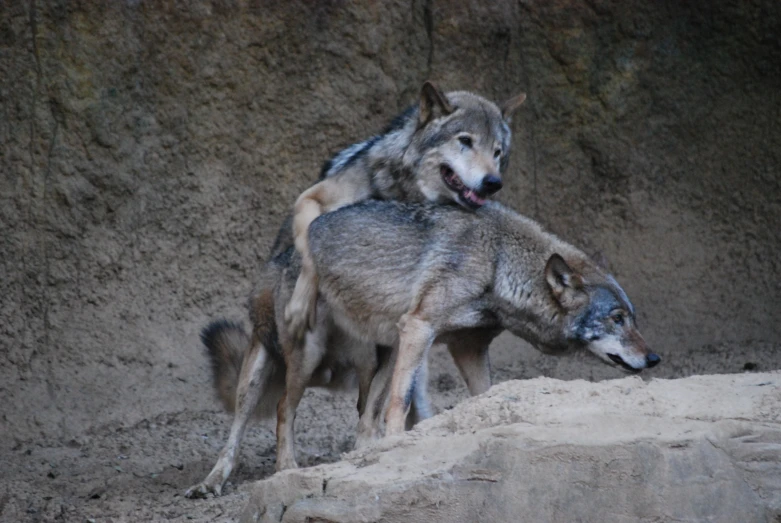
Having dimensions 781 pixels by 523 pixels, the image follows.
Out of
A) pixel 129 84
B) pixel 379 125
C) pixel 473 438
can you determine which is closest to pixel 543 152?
pixel 379 125

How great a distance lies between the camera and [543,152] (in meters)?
9.25

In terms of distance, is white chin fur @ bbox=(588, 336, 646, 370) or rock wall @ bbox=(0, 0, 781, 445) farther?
rock wall @ bbox=(0, 0, 781, 445)

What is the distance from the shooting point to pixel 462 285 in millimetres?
6125

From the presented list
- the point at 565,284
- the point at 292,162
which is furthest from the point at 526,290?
the point at 292,162

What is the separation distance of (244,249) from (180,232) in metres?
0.56

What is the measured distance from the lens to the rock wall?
27.1 ft

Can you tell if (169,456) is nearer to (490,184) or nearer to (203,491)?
(203,491)

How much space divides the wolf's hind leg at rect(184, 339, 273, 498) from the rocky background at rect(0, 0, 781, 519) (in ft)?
2.47

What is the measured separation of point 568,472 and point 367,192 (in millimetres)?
3246

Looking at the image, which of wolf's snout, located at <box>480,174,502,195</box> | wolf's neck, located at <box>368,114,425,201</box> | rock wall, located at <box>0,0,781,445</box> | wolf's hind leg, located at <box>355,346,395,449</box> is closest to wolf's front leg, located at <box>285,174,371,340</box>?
wolf's neck, located at <box>368,114,425,201</box>

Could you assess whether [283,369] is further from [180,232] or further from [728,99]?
[728,99]

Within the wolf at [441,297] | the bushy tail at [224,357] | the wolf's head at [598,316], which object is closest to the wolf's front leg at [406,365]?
the wolf at [441,297]

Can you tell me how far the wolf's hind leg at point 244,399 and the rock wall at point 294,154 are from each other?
4.36ft

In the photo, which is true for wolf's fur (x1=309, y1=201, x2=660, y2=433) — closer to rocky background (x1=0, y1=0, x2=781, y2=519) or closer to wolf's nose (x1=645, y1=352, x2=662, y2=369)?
wolf's nose (x1=645, y1=352, x2=662, y2=369)
